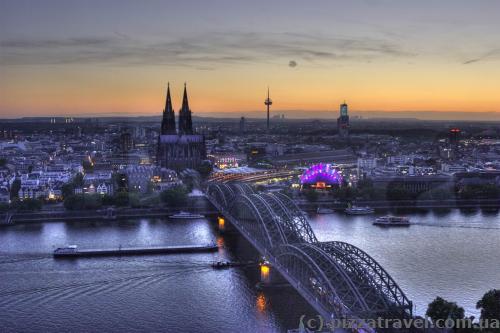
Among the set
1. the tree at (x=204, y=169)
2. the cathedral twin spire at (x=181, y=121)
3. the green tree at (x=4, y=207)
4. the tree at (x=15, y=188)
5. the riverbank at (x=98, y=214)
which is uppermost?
the cathedral twin spire at (x=181, y=121)

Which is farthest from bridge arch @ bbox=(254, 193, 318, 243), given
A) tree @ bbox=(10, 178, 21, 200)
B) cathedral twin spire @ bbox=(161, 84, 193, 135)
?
cathedral twin spire @ bbox=(161, 84, 193, 135)

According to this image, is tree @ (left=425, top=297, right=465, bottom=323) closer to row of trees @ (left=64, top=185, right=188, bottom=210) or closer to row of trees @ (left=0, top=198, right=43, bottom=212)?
row of trees @ (left=64, top=185, right=188, bottom=210)

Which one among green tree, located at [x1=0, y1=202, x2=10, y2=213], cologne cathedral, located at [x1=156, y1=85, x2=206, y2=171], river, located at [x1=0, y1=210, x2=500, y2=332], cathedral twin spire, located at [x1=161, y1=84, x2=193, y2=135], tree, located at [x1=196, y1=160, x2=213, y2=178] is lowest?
river, located at [x1=0, y1=210, x2=500, y2=332]

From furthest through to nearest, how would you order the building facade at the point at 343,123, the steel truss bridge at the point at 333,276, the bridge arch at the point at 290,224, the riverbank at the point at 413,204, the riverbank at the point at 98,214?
1. the building facade at the point at 343,123
2. the riverbank at the point at 413,204
3. the riverbank at the point at 98,214
4. the bridge arch at the point at 290,224
5. the steel truss bridge at the point at 333,276

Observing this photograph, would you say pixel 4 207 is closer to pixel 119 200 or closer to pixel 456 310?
pixel 119 200

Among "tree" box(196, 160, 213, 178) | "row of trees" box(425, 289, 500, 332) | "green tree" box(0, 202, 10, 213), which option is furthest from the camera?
"tree" box(196, 160, 213, 178)

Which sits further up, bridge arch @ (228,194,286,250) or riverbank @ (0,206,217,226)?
bridge arch @ (228,194,286,250)

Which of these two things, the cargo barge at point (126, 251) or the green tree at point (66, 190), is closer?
the cargo barge at point (126, 251)

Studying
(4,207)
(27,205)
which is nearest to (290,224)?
(27,205)

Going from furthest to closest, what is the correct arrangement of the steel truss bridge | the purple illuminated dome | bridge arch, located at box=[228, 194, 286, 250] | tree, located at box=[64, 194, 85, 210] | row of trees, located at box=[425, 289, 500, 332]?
the purple illuminated dome < tree, located at box=[64, 194, 85, 210] < bridge arch, located at box=[228, 194, 286, 250] < row of trees, located at box=[425, 289, 500, 332] < the steel truss bridge

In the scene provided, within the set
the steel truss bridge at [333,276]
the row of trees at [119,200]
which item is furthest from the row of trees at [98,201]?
the steel truss bridge at [333,276]

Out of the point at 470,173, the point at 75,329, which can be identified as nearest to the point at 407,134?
the point at 470,173

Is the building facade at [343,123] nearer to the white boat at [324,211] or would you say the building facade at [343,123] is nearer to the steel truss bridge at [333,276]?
the white boat at [324,211]
